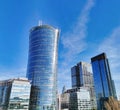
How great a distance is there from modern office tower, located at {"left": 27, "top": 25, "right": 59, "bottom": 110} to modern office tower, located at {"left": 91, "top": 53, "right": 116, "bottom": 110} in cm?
5921

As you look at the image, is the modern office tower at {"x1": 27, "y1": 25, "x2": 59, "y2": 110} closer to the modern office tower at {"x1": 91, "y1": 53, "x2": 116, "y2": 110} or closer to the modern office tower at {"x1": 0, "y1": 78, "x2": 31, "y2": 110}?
the modern office tower at {"x1": 0, "y1": 78, "x2": 31, "y2": 110}

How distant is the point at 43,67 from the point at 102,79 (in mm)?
69906

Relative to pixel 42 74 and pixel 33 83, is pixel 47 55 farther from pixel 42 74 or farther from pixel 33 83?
pixel 33 83

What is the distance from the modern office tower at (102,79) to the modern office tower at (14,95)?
8480 centimetres

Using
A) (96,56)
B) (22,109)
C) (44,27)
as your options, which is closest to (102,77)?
(96,56)

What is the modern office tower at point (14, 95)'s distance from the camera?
8275cm

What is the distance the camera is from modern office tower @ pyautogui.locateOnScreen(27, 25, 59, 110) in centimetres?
10125

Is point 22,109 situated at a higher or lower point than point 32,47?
lower

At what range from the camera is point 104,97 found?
14288 cm

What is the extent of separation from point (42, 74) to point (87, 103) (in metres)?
75.7

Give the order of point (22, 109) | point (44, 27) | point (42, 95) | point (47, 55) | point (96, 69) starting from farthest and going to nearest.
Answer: point (96, 69) < point (44, 27) < point (47, 55) < point (42, 95) < point (22, 109)

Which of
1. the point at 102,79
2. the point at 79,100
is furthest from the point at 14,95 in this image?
the point at 102,79

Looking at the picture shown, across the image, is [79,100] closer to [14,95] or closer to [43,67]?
[43,67]

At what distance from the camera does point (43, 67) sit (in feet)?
355
